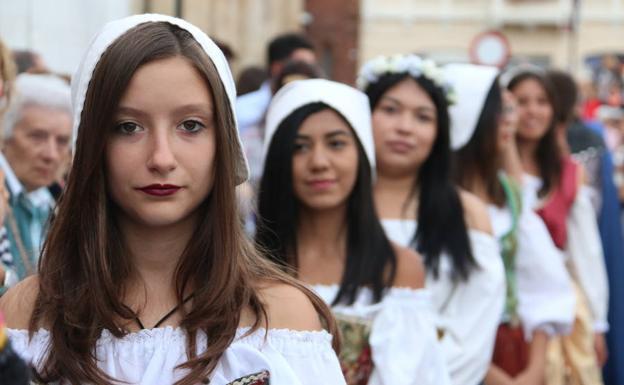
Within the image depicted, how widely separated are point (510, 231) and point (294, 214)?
1545 millimetres

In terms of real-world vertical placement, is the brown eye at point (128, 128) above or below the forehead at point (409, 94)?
above

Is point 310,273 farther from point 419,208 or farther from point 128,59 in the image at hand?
point 128,59

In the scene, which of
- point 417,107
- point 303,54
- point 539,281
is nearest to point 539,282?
point 539,281

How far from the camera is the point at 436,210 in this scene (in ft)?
15.9

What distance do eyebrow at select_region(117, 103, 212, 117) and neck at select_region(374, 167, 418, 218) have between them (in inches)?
88.6

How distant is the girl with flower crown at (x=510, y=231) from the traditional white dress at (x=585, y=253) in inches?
32.4

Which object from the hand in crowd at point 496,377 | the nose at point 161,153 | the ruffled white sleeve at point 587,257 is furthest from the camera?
the ruffled white sleeve at point 587,257

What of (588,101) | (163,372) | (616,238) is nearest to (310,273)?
(163,372)

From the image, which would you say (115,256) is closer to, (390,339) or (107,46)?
(107,46)

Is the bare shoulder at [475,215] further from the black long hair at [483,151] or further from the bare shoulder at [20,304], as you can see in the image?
the bare shoulder at [20,304]

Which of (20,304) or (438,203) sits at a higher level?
(20,304)

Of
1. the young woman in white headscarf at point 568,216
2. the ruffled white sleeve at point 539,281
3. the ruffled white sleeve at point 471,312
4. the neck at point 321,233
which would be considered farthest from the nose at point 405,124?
the young woman in white headscarf at point 568,216

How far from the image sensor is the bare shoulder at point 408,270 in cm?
418

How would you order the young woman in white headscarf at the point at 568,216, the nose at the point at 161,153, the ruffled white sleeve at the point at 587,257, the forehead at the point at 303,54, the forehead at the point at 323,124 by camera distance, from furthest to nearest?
the forehead at the point at 303,54, the ruffled white sleeve at the point at 587,257, the young woman in white headscarf at the point at 568,216, the forehead at the point at 323,124, the nose at the point at 161,153
